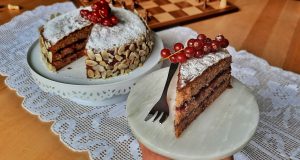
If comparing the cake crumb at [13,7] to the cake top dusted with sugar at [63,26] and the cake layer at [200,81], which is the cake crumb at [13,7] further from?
the cake layer at [200,81]

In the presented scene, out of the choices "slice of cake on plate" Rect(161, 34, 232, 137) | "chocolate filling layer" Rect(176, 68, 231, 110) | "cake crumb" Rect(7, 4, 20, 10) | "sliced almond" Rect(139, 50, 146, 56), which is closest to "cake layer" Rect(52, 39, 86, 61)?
"sliced almond" Rect(139, 50, 146, 56)

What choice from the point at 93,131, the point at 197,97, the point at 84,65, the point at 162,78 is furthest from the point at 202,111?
the point at 84,65

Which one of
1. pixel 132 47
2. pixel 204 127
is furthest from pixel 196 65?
pixel 132 47

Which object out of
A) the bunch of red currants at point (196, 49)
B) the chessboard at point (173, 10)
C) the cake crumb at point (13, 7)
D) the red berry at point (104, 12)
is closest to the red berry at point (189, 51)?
the bunch of red currants at point (196, 49)

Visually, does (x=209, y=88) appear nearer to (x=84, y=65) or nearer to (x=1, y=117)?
(x=84, y=65)

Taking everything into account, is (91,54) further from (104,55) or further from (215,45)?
(215,45)

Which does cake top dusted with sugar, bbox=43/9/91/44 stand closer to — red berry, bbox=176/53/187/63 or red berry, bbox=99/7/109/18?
red berry, bbox=99/7/109/18
